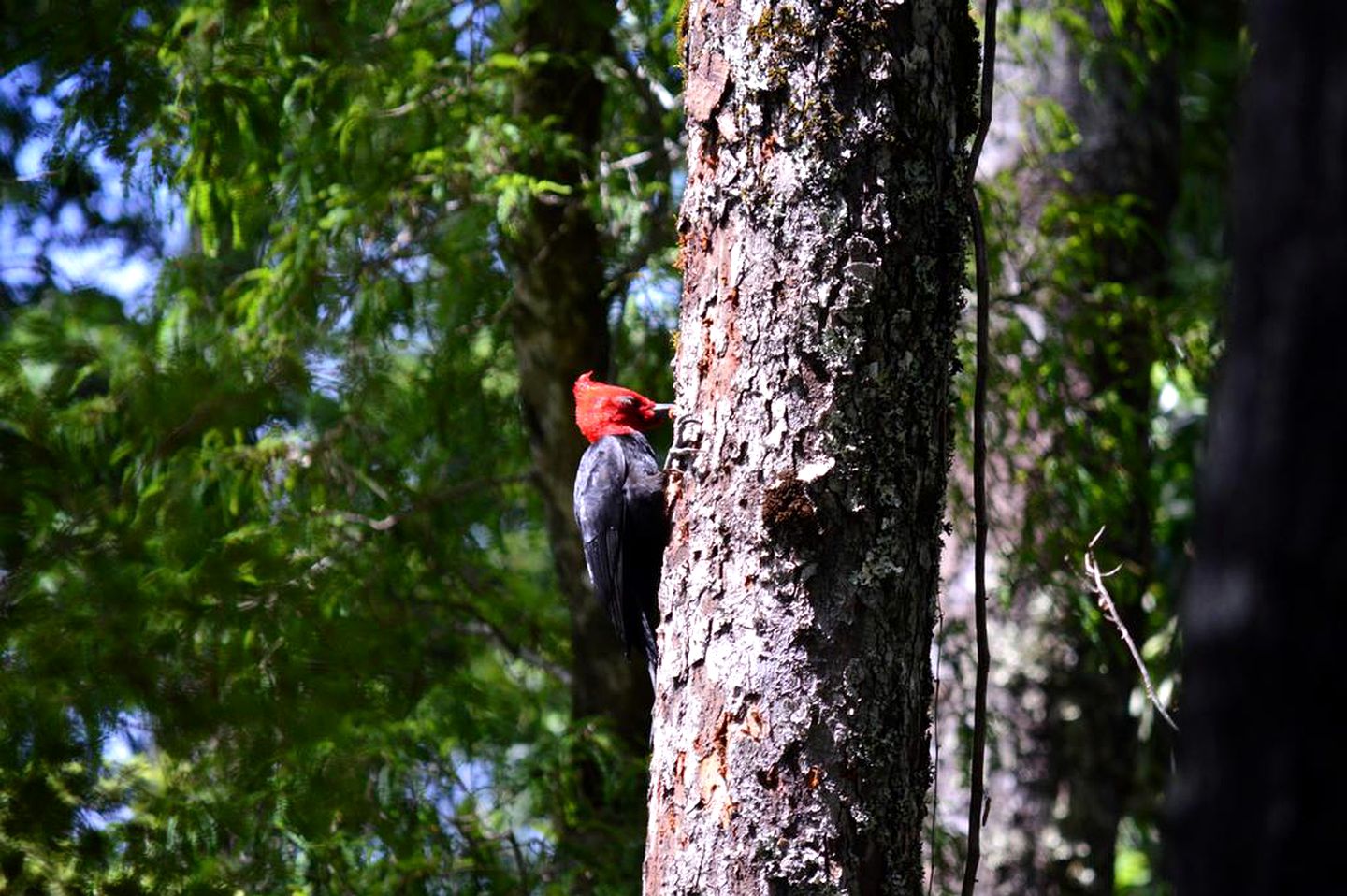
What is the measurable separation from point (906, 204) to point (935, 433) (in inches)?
16.2

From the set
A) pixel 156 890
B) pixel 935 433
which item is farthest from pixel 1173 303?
pixel 156 890

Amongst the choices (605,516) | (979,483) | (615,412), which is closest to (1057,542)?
(615,412)

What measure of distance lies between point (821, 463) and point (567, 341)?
9.94 ft

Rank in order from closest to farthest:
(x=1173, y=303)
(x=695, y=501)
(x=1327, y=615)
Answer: (x=1327, y=615) < (x=695, y=501) < (x=1173, y=303)

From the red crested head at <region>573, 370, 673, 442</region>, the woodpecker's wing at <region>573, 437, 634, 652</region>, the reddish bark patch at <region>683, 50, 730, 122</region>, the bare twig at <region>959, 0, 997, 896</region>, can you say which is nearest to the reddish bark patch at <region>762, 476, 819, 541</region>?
the bare twig at <region>959, 0, 997, 896</region>

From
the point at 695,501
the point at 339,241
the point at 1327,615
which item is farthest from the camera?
the point at 339,241

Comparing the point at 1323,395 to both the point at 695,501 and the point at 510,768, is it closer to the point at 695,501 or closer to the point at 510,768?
the point at 695,501

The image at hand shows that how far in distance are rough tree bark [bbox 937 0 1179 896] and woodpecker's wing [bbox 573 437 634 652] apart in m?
1.88

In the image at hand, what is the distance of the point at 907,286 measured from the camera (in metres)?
2.25

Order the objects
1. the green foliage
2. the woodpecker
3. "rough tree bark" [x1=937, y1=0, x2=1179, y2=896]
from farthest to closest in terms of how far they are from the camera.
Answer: "rough tree bark" [x1=937, y1=0, x2=1179, y2=896] < the woodpecker < the green foliage

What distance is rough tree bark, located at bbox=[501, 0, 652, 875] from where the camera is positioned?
5055mm

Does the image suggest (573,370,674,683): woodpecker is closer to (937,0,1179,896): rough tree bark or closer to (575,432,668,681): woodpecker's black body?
(575,432,668,681): woodpecker's black body

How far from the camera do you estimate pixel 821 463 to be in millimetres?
2211

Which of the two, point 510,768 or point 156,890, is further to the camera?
point 510,768
